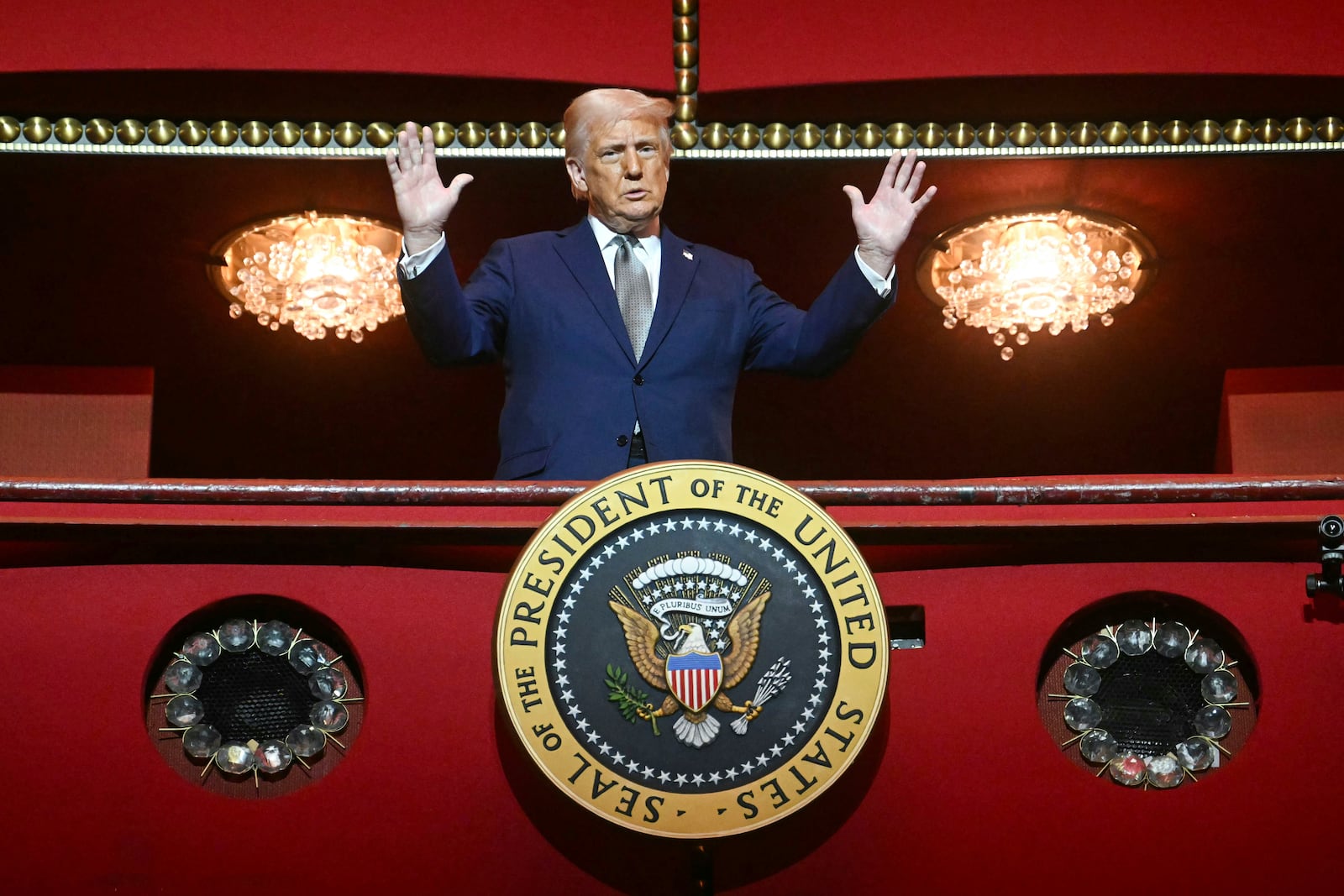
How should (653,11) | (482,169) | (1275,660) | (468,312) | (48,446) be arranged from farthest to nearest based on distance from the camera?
(48,446)
(482,169)
(653,11)
(468,312)
(1275,660)

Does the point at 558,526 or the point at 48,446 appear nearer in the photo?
the point at 558,526

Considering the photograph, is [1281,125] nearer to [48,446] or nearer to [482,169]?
[482,169]

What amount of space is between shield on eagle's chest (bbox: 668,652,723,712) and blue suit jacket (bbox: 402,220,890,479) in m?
0.62

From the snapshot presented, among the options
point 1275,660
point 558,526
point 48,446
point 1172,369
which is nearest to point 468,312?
point 558,526

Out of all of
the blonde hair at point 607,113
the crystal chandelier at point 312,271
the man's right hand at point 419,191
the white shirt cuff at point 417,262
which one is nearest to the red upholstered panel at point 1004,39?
the blonde hair at point 607,113

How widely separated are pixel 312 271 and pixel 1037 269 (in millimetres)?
2518

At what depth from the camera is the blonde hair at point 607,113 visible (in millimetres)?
3768

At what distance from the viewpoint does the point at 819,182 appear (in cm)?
518

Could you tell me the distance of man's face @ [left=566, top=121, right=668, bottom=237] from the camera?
376cm

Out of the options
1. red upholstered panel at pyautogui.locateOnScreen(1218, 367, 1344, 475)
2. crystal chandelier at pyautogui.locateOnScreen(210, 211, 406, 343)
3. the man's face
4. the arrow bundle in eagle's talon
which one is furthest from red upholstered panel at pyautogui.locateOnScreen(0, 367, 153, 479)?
red upholstered panel at pyautogui.locateOnScreen(1218, 367, 1344, 475)

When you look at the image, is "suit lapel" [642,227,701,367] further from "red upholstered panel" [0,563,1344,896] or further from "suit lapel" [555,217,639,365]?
"red upholstered panel" [0,563,1344,896]

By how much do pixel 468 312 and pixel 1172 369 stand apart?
3885 millimetres

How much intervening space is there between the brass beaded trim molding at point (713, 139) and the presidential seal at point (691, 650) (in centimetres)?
174

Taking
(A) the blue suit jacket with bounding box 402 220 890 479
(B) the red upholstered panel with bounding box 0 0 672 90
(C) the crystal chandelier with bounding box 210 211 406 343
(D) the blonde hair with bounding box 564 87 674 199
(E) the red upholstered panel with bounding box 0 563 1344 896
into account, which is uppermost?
(B) the red upholstered panel with bounding box 0 0 672 90
